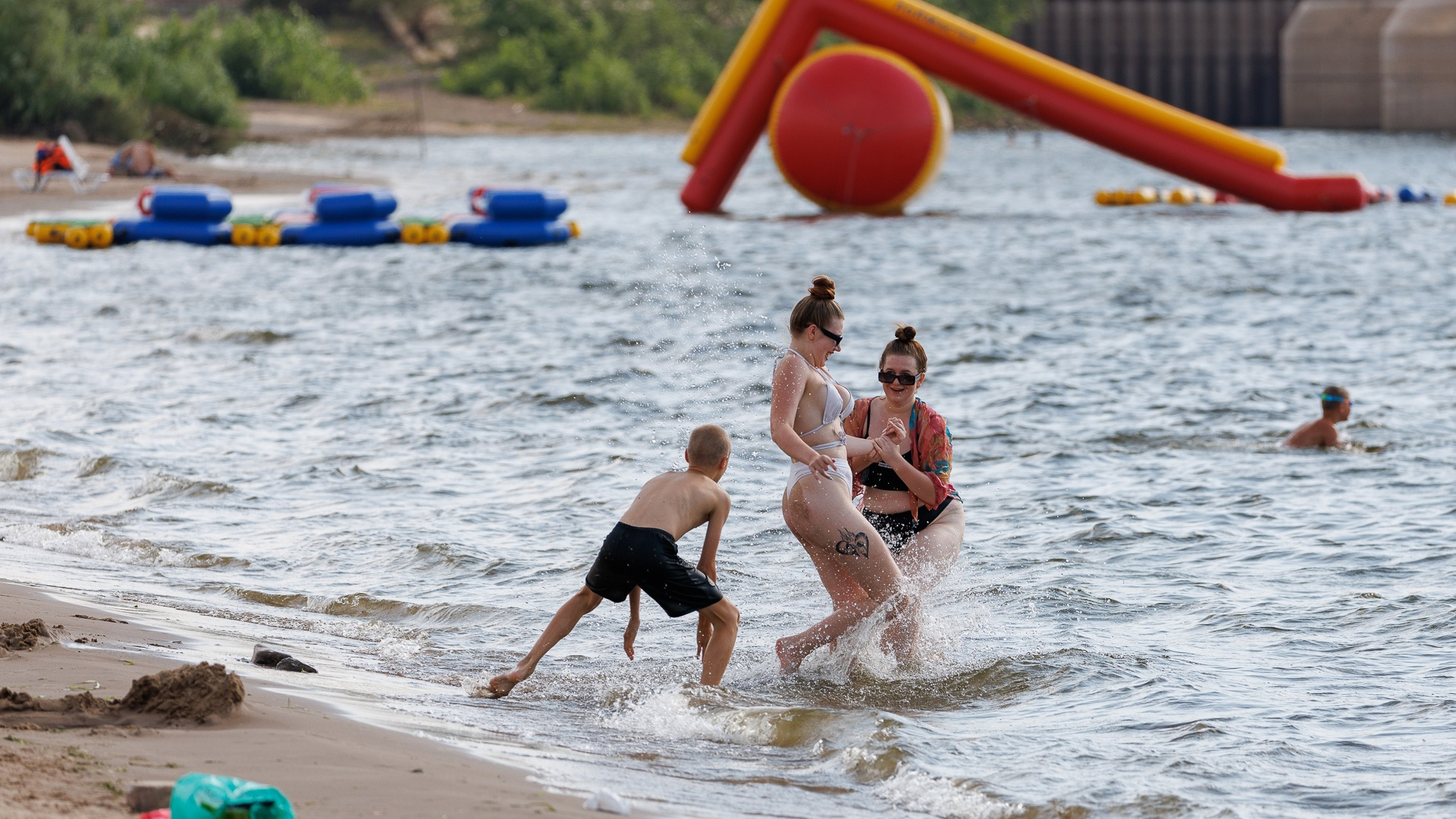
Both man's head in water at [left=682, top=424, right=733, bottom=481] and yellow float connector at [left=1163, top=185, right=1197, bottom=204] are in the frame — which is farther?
yellow float connector at [left=1163, top=185, right=1197, bottom=204]

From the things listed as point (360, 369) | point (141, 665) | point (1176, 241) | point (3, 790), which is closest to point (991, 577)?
point (141, 665)

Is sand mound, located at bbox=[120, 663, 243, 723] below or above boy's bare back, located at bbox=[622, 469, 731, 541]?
below

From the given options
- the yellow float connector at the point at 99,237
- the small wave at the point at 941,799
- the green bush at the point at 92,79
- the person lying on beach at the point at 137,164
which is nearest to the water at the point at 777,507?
the small wave at the point at 941,799

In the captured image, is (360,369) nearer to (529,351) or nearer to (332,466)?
(529,351)

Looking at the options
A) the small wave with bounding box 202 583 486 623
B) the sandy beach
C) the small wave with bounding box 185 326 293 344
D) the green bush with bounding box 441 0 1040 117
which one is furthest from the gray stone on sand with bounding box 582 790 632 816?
the green bush with bounding box 441 0 1040 117

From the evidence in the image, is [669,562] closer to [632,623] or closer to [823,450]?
[632,623]

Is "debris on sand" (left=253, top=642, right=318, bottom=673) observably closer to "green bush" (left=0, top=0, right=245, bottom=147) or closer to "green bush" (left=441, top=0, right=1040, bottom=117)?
"green bush" (left=0, top=0, right=245, bottom=147)

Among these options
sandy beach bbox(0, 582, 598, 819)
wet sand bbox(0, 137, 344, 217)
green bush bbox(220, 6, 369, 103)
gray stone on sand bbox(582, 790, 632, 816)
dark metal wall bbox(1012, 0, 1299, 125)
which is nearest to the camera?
sandy beach bbox(0, 582, 598, 819)

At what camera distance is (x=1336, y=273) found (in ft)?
67.9

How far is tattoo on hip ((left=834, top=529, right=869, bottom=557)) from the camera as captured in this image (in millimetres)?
5883

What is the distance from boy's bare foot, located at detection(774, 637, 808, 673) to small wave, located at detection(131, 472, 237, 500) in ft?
14.7

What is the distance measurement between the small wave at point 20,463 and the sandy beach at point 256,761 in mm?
4983

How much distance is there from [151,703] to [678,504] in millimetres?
1926

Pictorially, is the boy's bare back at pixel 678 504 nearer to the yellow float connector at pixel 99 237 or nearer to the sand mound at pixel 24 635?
the sand mound at pixel 24 635
